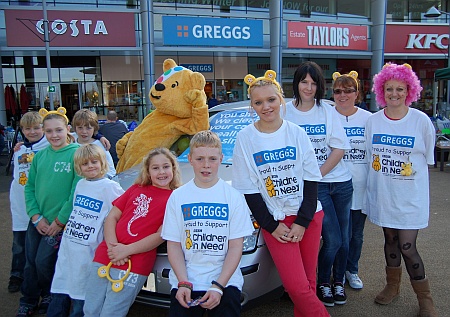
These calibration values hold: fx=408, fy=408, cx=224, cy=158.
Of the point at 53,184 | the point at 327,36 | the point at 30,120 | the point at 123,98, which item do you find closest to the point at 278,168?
the point at 53,184

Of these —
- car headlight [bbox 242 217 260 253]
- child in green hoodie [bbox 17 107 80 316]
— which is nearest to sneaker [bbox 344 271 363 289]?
car headlight [bbox 242 217 260 253]

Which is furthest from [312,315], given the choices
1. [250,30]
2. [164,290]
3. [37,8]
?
[250,30]

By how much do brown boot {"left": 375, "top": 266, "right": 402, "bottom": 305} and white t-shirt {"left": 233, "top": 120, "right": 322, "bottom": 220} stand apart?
4.36 ft

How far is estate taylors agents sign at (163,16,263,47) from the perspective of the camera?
55.6ft

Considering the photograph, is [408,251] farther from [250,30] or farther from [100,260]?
[250,30]

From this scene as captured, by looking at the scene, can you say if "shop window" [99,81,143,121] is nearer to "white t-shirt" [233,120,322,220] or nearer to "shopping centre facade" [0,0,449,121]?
"shopping centre facade" [0,0,449,121]

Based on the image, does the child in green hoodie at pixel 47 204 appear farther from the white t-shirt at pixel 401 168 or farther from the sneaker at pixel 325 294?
the white t-shirt at pixel 401 168

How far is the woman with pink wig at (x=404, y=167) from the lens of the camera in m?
3.17

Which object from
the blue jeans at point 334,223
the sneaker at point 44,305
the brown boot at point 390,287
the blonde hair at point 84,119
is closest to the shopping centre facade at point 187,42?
the blonde hair at point 84,119

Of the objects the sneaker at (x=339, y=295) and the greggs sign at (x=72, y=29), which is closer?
the sneaker at (x=339, y=295)

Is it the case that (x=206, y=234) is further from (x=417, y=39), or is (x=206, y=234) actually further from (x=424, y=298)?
(x=417, y=39)

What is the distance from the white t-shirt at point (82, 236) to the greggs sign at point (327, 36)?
17.6m

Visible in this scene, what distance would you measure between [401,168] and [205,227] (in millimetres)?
1691

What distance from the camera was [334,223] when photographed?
329cm
